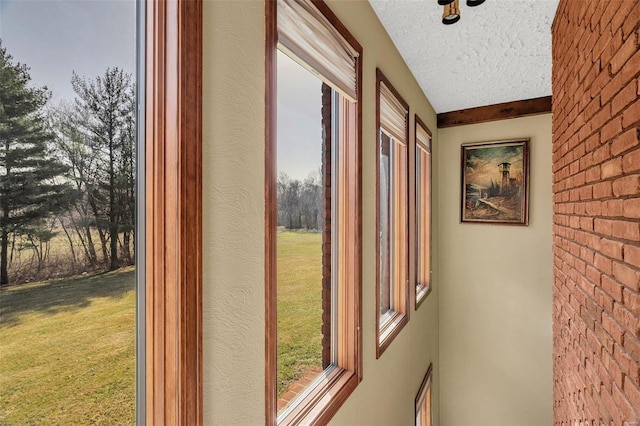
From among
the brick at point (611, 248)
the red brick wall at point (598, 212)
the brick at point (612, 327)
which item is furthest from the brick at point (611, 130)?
the brick at point (612, 327)

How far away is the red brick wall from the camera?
3.40 ft

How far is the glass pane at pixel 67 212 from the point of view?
0.56m

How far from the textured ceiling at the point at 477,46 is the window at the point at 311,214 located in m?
0.67

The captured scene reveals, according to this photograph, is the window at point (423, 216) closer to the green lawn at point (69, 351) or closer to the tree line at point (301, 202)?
the tree line at point (301, 202)

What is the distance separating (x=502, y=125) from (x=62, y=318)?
409cm

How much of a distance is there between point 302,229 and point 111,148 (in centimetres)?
84

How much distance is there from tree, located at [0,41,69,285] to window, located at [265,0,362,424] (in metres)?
0.53

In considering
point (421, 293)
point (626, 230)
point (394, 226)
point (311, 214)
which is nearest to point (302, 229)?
point (311, 214)

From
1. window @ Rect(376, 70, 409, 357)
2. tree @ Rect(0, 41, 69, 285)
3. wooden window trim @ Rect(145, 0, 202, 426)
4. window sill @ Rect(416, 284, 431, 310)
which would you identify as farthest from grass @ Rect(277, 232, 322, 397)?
window sill @ Rect(416, 284, 431, 310)

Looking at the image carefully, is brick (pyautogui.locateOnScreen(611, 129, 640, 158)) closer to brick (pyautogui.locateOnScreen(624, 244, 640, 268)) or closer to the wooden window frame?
brick (pyautogui.locateOnScreen(624, 244, 640, 268))

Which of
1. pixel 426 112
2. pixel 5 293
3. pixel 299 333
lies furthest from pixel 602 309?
pixel 426 112

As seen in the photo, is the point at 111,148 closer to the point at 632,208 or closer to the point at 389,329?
the point at 632,208

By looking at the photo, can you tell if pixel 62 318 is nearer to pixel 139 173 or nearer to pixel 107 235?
pixel 107 235

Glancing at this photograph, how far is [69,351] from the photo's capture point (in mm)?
620
